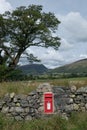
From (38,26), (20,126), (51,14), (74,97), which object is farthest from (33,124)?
(51,14)

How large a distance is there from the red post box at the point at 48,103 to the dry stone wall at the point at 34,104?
17cm

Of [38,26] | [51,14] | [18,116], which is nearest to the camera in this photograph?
[18,116]

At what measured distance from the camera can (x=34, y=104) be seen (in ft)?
43.7

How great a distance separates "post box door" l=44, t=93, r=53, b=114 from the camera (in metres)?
13.2

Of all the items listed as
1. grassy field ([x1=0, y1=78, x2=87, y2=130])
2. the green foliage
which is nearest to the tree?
the green foliage

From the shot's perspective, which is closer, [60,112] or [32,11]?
[60,112]

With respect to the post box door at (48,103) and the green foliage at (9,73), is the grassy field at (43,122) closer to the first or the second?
the post box door at (48,103)

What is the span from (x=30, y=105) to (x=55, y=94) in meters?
1.20

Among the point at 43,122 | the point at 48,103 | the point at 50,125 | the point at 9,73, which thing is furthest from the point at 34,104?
the point at 9,73

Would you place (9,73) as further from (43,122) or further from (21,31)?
(43,122)

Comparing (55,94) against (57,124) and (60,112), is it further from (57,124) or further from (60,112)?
(57,124)

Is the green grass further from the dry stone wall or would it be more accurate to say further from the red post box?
the red post box

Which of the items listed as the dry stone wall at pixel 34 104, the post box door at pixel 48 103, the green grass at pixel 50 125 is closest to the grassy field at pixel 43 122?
the green grass at pixel 50 125

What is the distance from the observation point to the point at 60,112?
13570 millimetres
